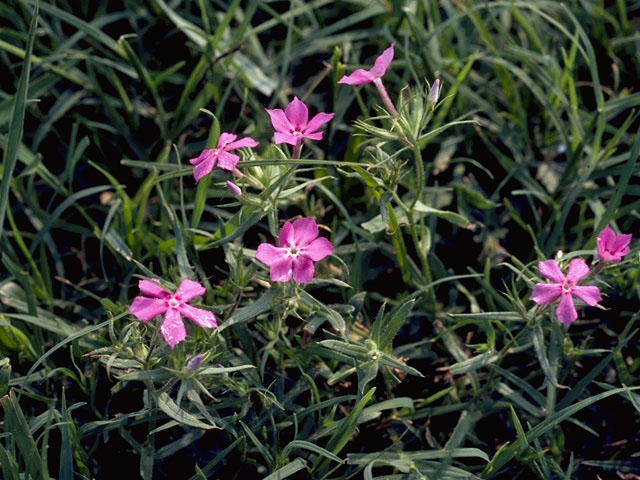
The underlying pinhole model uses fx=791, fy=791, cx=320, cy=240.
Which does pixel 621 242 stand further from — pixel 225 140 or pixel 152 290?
pixel 152 290

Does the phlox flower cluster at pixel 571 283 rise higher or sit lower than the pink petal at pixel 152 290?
lower

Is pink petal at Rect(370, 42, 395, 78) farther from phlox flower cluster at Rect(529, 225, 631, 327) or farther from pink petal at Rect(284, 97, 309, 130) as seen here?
phlox flower cluster at Rect(529, 225, 631, 327)

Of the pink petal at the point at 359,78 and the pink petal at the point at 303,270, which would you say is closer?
the pink petal at the point at 303,270

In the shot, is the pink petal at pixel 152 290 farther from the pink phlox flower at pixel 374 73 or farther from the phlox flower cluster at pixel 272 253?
the pink phlox flower at pixel 374 73

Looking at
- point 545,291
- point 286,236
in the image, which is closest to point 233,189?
point 286,236

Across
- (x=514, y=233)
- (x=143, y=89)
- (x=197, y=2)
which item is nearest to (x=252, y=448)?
(x=514, y=233)

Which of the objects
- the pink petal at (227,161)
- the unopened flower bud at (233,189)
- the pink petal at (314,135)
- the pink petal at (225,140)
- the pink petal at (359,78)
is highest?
the pink petal at (359,78)

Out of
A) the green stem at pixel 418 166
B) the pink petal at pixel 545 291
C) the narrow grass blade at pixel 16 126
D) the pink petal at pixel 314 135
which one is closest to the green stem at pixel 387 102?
the green stem at pixel 418 166
